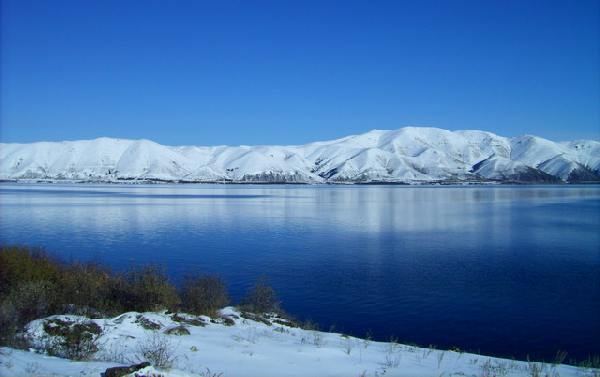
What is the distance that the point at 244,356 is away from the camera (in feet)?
35.6

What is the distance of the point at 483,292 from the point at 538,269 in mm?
7608

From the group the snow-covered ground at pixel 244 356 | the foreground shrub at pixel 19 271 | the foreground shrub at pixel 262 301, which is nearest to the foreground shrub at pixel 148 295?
the snow-covered ground at pixel 244 356

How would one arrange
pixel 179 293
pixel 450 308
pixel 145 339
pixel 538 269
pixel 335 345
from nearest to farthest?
pixel 145 339, pixel 335 345, pixel 179 293, pixel 450 308, pixel 538 269

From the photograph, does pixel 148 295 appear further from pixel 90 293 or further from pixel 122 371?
pixel 122 371

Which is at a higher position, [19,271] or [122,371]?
[122,371]

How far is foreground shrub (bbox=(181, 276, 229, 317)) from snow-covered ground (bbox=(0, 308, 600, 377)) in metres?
1.62

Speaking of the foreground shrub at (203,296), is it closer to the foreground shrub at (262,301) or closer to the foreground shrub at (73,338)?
the foreground shrub at (262,301)

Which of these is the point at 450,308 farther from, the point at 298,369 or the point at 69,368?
the point at 69,368

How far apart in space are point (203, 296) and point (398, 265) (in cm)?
1576

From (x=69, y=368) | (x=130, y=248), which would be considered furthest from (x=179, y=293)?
(x=130, y=248)

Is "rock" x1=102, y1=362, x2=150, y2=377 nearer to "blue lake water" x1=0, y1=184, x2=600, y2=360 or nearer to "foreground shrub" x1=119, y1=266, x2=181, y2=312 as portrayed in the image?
"foreground shrub" x1=119, y1=266, x2=181, y2=312

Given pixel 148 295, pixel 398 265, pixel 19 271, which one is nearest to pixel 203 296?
pixel 148 295

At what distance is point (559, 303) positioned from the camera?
21.8 metres

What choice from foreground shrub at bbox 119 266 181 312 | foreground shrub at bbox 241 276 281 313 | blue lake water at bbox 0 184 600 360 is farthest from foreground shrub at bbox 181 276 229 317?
blue lake water at bbox 0 184 600 360
